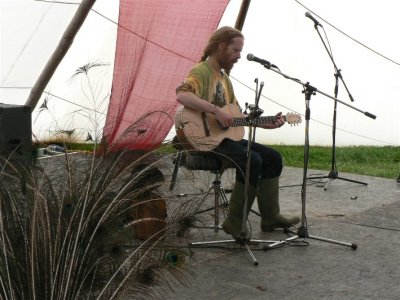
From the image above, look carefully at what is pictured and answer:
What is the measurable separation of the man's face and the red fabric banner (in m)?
1.52

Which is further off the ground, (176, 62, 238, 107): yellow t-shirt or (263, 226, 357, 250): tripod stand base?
(176, 62, 238, 107): yellow t-shirt

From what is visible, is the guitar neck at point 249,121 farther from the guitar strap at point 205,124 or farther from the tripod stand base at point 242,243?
the tripod stand base at point 242,243

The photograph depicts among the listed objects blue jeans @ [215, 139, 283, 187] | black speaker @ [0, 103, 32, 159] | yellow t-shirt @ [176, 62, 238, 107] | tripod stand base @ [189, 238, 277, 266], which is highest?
yellow t-shirt @ [176, 62, 238, 107]

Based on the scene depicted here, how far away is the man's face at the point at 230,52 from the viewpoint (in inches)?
171

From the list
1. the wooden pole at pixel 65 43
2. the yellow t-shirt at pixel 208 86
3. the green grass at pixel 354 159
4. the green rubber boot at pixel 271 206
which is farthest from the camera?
the green grass at pixel 354 159

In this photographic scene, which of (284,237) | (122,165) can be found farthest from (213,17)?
(122,165)

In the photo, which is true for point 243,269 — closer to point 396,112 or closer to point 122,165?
point 122,165

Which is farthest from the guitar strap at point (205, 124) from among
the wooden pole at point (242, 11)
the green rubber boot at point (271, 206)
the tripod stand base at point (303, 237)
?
the wooden pole at point (242, 11)

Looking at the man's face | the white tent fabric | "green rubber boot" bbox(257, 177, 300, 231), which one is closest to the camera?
the man's face

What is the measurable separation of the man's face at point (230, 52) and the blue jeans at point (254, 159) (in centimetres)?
49

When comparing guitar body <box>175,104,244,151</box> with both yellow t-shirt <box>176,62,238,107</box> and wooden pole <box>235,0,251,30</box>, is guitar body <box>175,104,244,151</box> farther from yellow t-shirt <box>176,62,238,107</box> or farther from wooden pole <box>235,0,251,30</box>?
wooden pole <box>235,0,251,30</box>

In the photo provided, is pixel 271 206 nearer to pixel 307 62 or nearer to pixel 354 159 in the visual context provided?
pixel 354 159

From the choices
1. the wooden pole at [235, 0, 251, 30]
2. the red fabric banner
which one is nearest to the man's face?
the red fabric banner

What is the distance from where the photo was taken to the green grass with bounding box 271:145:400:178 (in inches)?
283
